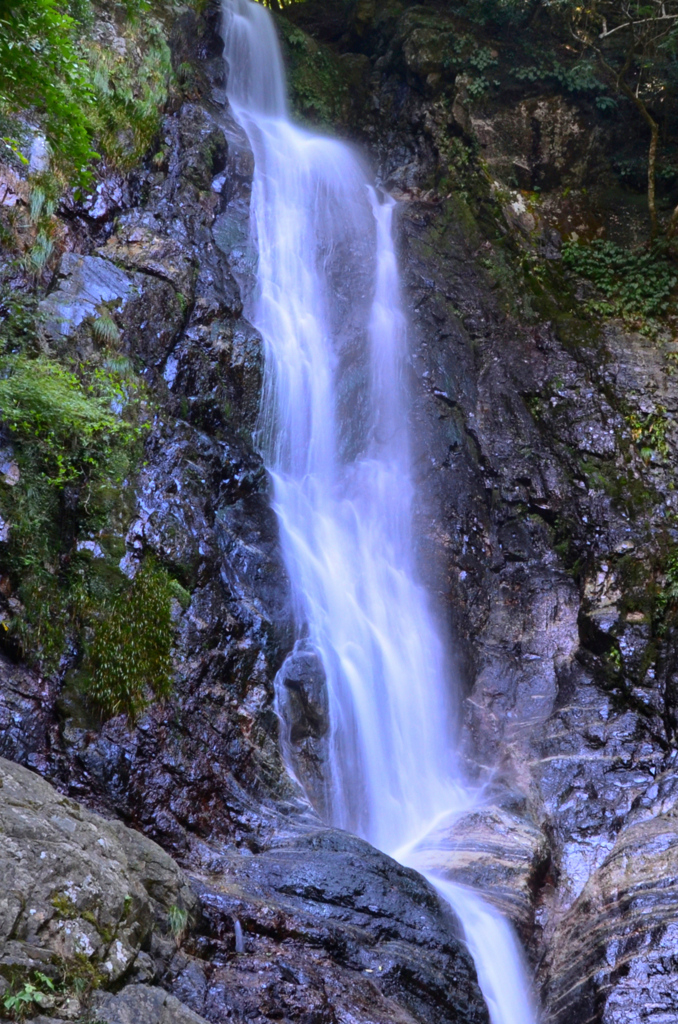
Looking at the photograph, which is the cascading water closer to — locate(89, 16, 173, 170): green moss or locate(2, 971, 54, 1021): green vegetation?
locate(89, 16, 173, 170): green moss

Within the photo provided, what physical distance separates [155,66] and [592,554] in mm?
9011

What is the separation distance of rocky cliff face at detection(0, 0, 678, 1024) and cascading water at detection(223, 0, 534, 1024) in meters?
0.38

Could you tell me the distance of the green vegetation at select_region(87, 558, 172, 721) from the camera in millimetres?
6535

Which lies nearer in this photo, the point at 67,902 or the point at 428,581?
the point at 67,902

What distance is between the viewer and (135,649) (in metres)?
6.82

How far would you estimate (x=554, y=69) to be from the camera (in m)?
14.9

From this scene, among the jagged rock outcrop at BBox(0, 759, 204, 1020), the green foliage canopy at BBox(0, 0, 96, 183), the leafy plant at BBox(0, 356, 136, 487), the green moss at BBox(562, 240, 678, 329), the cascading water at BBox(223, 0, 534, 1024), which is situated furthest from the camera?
the green moss at BBox(562, 240, 678, 329)

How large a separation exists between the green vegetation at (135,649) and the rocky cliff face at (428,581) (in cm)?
13

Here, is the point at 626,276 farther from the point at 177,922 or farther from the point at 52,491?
the point at 177,922

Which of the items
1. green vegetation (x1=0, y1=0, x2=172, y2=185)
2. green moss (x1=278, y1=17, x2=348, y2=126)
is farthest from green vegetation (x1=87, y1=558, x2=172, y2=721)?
green moss (x1=278, y1=17, x2=348, y2=126)

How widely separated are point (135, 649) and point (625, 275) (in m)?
10.4

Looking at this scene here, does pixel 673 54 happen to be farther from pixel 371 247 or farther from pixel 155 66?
pixel 155 66

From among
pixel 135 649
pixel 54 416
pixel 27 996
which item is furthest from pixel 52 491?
pixel 27 996

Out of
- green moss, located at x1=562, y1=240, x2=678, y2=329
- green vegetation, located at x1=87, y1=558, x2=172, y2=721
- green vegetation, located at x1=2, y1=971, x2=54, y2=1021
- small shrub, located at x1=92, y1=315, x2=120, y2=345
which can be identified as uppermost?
green moss, located at x1=562, y1=240, x2=678, y2=329
